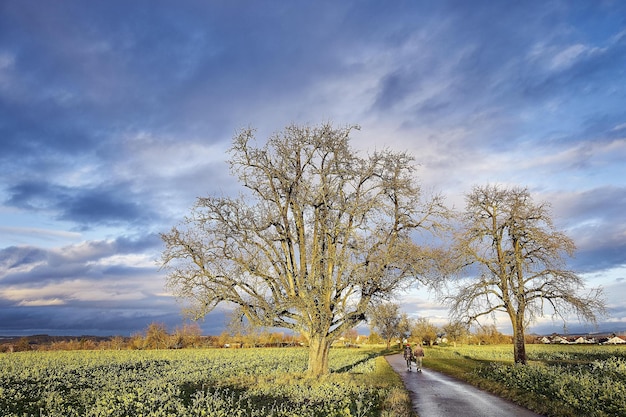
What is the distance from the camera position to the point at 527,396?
1661 centimetres

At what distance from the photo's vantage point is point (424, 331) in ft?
381

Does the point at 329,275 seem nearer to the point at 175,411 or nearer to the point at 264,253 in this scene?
the point at 264,253

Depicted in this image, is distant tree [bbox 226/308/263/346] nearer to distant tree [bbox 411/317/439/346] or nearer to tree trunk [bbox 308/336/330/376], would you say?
tree trunk [bbox 308/336/330/376]

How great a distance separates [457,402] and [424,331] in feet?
347

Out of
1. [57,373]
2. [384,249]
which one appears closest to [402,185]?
[384,249]

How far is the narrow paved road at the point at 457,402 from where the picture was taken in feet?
46.6

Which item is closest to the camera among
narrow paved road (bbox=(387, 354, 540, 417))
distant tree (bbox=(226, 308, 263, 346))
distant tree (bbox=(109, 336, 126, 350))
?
narrow paved road (bbox=(387, 354, 540, 417))

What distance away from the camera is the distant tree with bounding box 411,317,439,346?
112812 millimetres

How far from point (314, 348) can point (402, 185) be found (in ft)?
31.9

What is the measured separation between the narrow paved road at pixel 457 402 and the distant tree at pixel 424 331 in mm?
93141

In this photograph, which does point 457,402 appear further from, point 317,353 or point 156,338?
point 156,338

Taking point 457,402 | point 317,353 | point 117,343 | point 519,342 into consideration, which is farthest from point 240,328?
point 117,343

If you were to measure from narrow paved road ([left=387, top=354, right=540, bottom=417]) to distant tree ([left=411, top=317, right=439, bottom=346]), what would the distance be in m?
93.1

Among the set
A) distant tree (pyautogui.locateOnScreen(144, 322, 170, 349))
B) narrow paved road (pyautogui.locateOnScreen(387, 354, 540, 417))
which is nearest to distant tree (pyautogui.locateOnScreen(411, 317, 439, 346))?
distant tree (pyautogui.locateOnScreen(144, 322, 170, 349))
